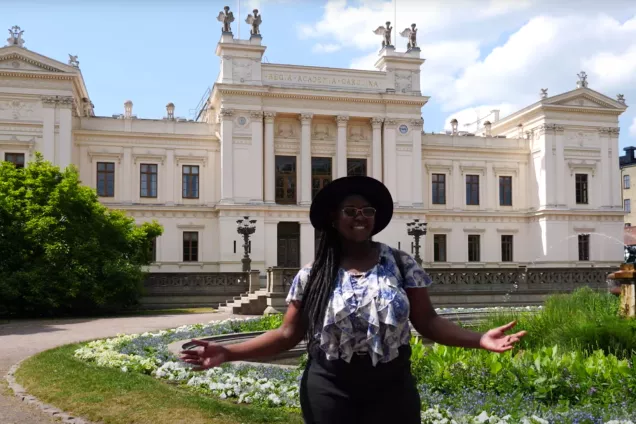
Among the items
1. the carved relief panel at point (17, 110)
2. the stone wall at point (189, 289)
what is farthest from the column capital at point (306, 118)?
the carved relief panel at point (17, 110)

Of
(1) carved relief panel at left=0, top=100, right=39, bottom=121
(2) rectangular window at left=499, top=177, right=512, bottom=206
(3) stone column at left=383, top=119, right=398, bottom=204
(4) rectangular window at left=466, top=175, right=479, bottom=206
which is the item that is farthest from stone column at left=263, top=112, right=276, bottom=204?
(2) rectangular window at left=499, top=177, right=512, bottom=206

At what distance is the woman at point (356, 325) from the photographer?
3.46 m

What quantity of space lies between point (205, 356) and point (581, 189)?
48959 millimetres

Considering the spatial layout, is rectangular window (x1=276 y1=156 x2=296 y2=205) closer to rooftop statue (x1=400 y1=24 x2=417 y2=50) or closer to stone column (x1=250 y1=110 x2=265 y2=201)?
stone column (x1=250 y1=110 x2=265 y2=201)

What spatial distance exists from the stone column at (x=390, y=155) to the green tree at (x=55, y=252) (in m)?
20.5

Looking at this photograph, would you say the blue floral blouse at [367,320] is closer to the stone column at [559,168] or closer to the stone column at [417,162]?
the stone column at [417,162]

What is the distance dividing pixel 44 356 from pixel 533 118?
42.2 m

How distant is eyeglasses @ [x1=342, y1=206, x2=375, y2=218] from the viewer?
12.5 ft

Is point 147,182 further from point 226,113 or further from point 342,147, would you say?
point 342,147

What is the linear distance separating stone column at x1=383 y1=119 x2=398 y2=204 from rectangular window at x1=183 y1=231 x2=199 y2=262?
12.6 meters

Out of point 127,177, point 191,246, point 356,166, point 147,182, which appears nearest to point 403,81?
point 356,166

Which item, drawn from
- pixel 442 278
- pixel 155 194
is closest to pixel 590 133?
pixel 442 278

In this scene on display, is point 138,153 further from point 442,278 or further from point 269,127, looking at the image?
point 442,278

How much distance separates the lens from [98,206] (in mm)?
28750
